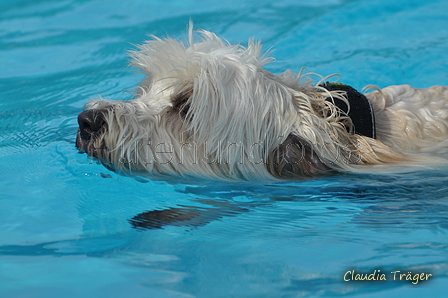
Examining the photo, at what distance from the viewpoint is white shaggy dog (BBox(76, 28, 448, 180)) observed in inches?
157

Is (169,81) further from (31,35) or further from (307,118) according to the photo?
(31,35)

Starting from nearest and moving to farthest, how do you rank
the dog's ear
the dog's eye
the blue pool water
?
1. the blue pool water
2. the dog's ear
3. the dog's eye

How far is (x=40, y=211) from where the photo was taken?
13.5 ft

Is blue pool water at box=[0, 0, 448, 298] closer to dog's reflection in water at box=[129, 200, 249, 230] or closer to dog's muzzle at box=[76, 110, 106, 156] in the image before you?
dog's reflection in water at box=[129, 200, 249, 230]

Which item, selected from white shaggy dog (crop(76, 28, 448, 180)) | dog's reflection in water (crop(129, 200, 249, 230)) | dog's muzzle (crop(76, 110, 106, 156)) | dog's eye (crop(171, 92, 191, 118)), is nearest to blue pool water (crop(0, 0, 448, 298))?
dog's reflection in water (crop(129, 200, 249, 230))

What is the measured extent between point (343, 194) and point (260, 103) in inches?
35.8

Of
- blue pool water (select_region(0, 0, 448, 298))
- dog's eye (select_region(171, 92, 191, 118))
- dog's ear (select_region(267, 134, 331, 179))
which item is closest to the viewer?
blue pool water (select_region(0, 0, 448, 298))

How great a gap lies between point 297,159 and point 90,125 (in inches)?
60.5

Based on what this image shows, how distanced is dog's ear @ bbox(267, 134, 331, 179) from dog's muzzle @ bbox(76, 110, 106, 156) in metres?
1.28

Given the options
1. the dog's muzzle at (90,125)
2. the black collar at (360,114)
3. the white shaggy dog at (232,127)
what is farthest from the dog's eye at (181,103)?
the black collar at (360,114)

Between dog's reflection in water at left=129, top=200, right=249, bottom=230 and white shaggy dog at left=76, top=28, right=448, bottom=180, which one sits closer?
dog's reflection in water at left=129, top=200, right=249, bottom=230

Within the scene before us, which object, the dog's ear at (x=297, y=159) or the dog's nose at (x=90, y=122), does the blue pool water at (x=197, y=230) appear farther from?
the dog's nose at (x=90, y=122)

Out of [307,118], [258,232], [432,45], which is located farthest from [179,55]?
[432,45]

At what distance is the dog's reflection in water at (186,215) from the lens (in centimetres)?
379
